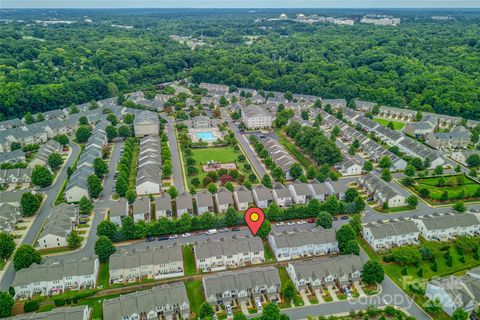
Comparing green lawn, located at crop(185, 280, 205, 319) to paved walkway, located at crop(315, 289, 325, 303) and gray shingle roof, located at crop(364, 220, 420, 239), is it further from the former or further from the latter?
gray shingle roof, located at crop(364, 220, 420, 239)

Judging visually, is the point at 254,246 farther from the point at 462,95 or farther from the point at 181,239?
the point at 462,95

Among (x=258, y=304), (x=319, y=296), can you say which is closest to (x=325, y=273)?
(x=319, y=296)

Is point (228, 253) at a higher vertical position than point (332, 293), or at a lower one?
higher

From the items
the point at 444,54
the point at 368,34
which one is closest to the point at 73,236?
the point at 444,54

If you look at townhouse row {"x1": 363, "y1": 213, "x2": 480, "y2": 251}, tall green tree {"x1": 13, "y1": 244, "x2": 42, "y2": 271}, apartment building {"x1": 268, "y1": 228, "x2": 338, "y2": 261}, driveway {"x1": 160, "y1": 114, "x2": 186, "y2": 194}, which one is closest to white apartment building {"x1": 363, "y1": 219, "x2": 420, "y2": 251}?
townhouse row {"x1": 363, "y1": 213, "x2": 480, "y2": 251}

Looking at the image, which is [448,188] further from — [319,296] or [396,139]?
[319,296]
